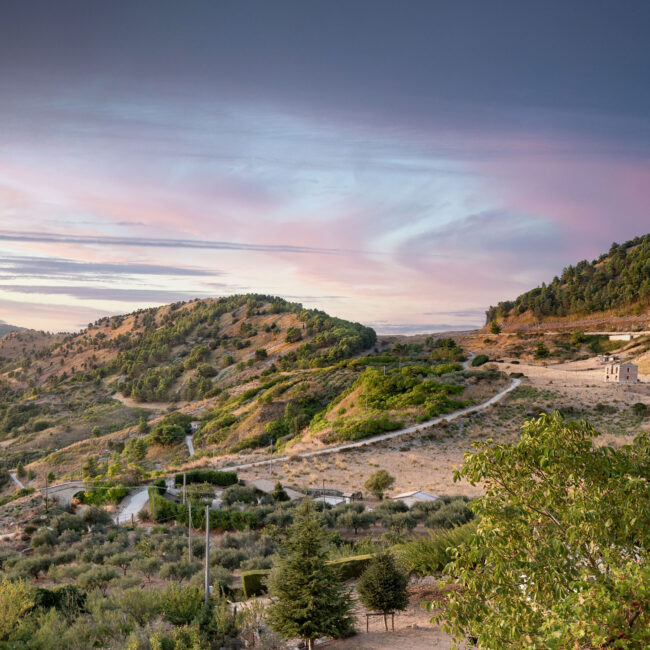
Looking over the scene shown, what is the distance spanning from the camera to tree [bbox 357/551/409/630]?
10.3 m

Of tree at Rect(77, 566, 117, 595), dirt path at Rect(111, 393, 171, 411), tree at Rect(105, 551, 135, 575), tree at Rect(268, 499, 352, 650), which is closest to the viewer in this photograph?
tree at Rect(268, 499, 352, 650)

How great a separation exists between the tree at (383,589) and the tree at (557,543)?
15.2 feet

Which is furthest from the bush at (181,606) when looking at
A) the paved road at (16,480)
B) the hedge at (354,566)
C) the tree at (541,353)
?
the tree at (541,353)

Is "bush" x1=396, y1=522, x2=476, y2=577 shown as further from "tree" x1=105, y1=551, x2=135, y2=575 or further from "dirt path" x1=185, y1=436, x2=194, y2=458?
"dirt path" x1=185, y1=436, x2=194, y2=458

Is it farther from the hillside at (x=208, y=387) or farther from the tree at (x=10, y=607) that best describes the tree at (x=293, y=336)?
the tree at (x=10, y=607)

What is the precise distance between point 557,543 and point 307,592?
226 inches

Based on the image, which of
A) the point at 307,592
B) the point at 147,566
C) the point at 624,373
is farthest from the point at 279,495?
the point at 624,373

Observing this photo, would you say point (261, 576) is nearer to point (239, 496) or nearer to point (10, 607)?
point (10, 607)

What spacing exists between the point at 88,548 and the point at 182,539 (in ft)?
12.1

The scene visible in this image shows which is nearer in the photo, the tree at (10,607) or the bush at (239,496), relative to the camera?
the tree at (10,607)

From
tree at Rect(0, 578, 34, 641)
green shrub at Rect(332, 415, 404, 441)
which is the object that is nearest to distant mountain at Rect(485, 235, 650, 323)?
green shrub at Rect(332, 415, 404, 441)

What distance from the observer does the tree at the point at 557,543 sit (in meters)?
4.62

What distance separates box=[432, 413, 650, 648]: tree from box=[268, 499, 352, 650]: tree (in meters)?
3.68

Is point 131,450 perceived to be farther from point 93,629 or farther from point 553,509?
point 553,509
